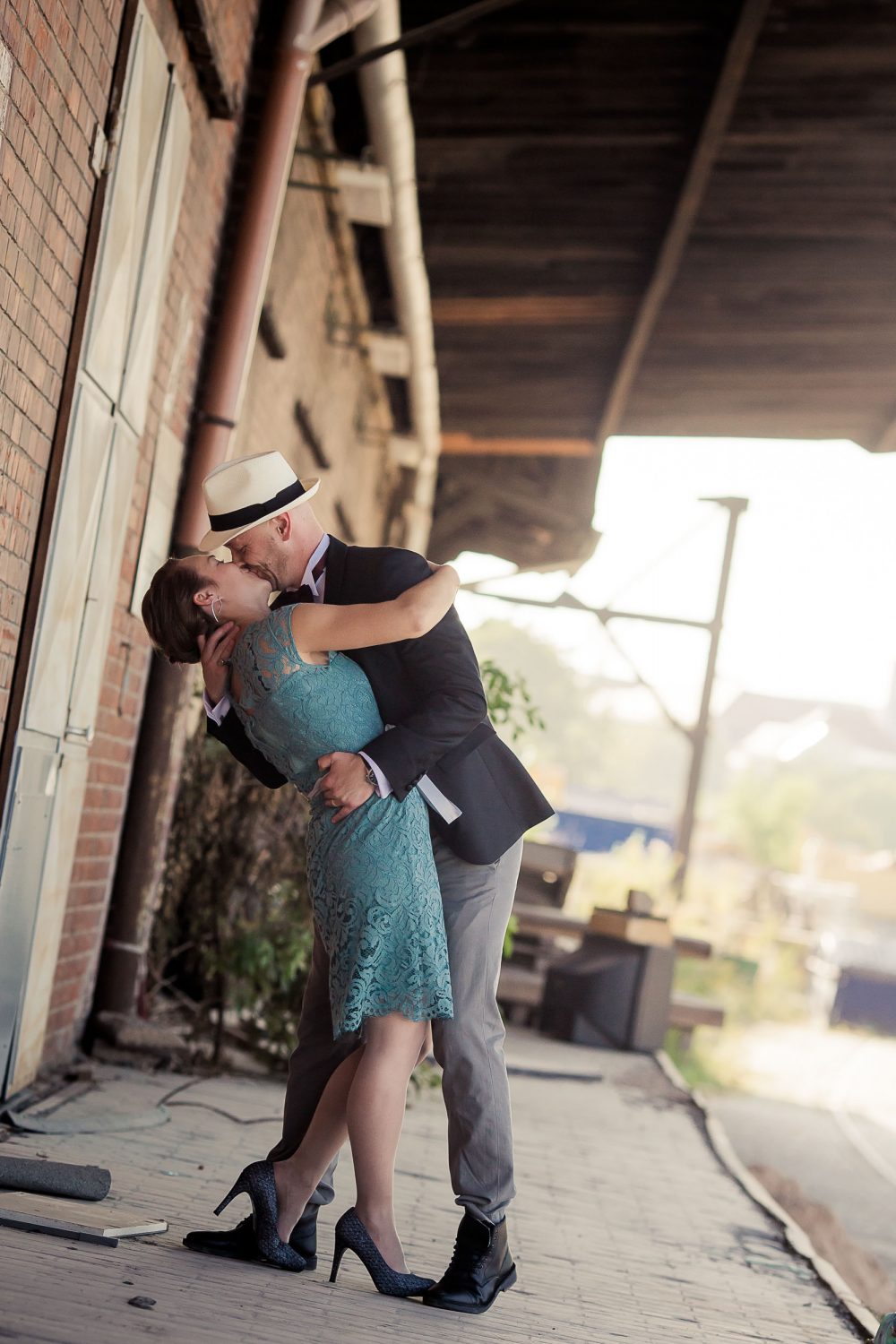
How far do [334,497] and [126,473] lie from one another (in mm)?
5065

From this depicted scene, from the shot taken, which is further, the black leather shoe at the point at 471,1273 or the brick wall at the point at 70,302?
the brick wall at the point at 70,302

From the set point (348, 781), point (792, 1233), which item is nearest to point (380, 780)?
point (348, 781)

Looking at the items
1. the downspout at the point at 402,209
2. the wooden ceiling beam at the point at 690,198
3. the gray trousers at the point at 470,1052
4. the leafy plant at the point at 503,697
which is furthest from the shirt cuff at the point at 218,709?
the wooden ceiling beam at the point at 690,198

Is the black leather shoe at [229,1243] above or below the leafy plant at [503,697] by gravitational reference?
below

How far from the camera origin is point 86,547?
159 inches

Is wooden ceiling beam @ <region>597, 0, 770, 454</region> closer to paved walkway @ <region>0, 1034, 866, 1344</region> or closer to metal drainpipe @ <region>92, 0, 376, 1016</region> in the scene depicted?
metal drainpipe @ <region>92, 0, 376, 1016</region>

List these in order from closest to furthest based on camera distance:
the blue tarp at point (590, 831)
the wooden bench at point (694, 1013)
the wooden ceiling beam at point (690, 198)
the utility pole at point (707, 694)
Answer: the wooden ceiling beam at point (690, 198), the wooden bench at point (694, 1013), the utility pole at point (707, 694), the blue tarp at point (590, 831)

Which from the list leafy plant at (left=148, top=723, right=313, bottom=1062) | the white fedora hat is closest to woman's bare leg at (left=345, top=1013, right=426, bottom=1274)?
the white fedora hat

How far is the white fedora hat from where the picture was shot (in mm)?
2727

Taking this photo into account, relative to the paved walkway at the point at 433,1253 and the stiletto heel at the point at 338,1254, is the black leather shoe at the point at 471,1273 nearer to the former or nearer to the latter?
the paved walkway at the point at 433,1253

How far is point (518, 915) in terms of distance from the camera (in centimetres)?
995

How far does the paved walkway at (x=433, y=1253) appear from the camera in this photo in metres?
2.45

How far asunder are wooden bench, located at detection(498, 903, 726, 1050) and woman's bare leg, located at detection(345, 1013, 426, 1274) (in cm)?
687

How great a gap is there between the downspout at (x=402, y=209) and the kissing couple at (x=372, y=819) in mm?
3737
